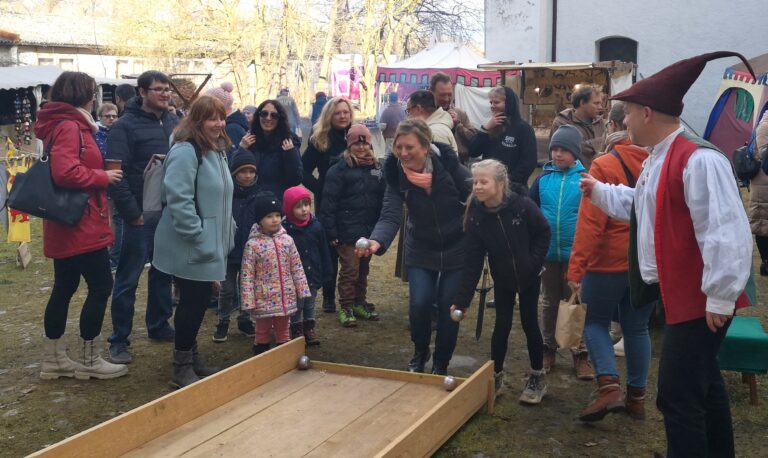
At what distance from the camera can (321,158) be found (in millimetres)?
7500

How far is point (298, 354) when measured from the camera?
227 inches

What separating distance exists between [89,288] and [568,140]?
11.0 ft

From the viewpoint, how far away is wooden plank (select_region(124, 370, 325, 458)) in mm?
4331

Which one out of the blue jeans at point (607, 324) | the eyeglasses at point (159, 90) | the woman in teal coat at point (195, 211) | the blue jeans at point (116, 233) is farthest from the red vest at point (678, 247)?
the blue jeans at point (116, 233)

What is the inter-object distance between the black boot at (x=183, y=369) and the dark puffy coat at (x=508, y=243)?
184 centimetres

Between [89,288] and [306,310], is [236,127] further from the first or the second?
[89,288]

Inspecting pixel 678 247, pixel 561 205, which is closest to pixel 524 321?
pixel 561 205

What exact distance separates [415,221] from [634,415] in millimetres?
1782

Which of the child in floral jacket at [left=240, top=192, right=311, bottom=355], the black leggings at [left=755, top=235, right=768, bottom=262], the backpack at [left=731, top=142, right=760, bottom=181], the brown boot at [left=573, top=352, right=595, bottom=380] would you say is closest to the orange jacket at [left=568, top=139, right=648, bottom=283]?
the brown boot at [left=573, top=352, right=595, bottom=380]

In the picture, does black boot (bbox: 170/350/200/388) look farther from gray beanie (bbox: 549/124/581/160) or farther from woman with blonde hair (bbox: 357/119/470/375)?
gray beanie (bbox: 549/124/581/160)

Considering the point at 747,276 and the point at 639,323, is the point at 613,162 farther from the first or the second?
the point at 747,276

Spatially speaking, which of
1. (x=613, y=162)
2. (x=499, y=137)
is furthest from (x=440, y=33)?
(x=613, y=162)

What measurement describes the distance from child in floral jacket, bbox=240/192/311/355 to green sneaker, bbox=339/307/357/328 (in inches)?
45.3

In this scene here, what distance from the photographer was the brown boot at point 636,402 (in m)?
4.94
